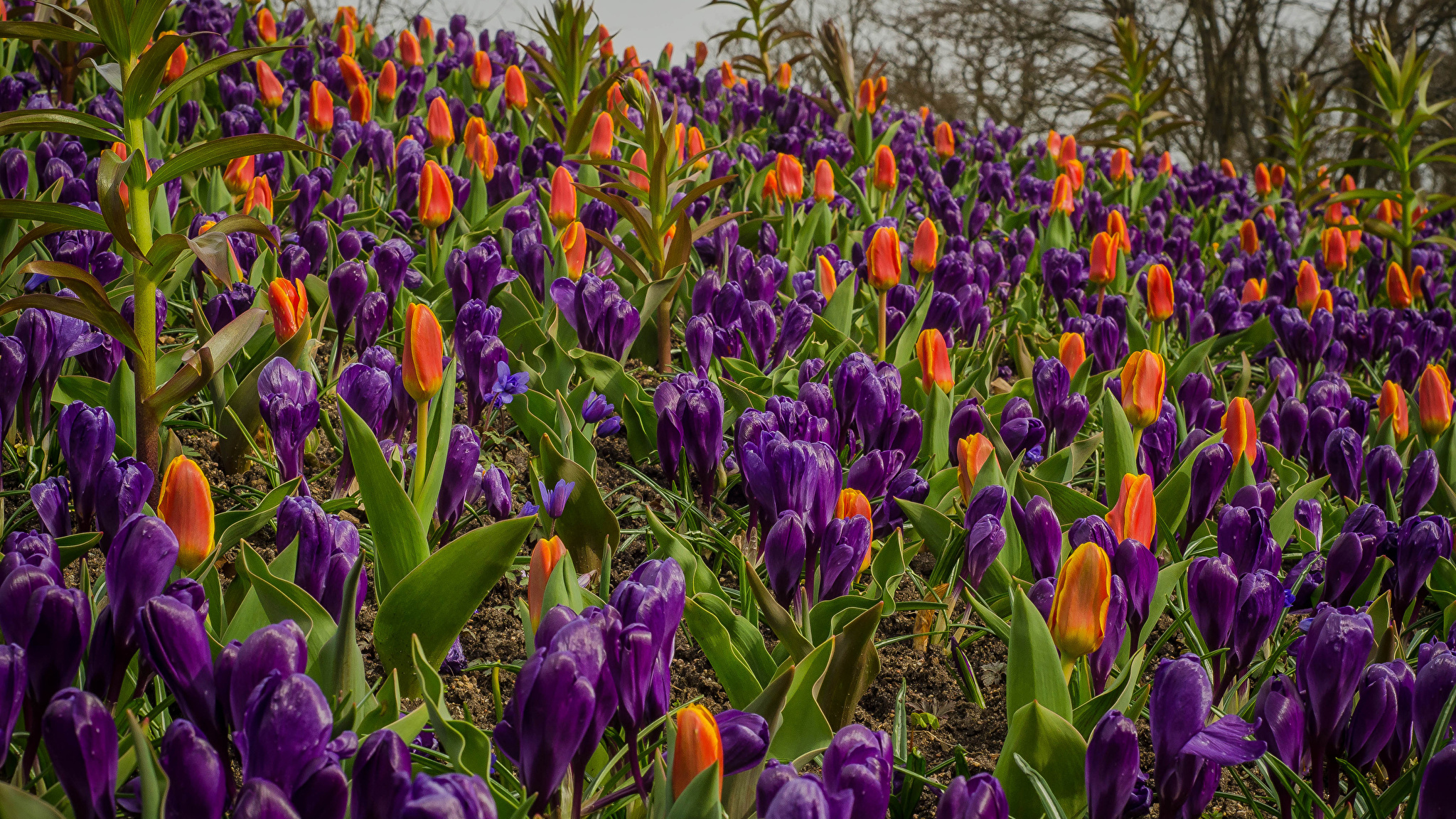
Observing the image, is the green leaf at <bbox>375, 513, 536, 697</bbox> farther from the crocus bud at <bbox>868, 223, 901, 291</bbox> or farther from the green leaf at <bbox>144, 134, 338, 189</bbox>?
the crocus bud at <bbox>868, 223, 901, 291</bbox>

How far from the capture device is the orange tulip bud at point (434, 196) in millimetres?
3188

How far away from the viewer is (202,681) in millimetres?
1225

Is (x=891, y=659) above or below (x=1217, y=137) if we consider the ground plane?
below

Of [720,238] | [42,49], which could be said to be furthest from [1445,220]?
[42,49]

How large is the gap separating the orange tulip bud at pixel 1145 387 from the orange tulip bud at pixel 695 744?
1.68 metres

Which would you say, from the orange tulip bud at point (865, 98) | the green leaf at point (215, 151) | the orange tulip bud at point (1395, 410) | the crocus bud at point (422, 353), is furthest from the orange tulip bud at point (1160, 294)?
the orange tulip bud at point (865, 98)

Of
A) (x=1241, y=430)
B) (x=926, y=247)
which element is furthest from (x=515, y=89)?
Result: (x=1241, y=430)

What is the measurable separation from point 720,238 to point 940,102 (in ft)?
56.8

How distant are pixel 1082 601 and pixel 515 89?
4.85 metres

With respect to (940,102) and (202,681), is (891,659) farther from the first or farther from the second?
(940,102)

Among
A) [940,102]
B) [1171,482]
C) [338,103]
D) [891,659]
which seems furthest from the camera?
[940,102]

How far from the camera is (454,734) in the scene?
4.15ft

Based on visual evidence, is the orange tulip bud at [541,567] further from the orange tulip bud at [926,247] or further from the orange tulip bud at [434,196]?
the orange tulip bud at [926,247]

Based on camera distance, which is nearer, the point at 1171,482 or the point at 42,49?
the point at 1171,482
